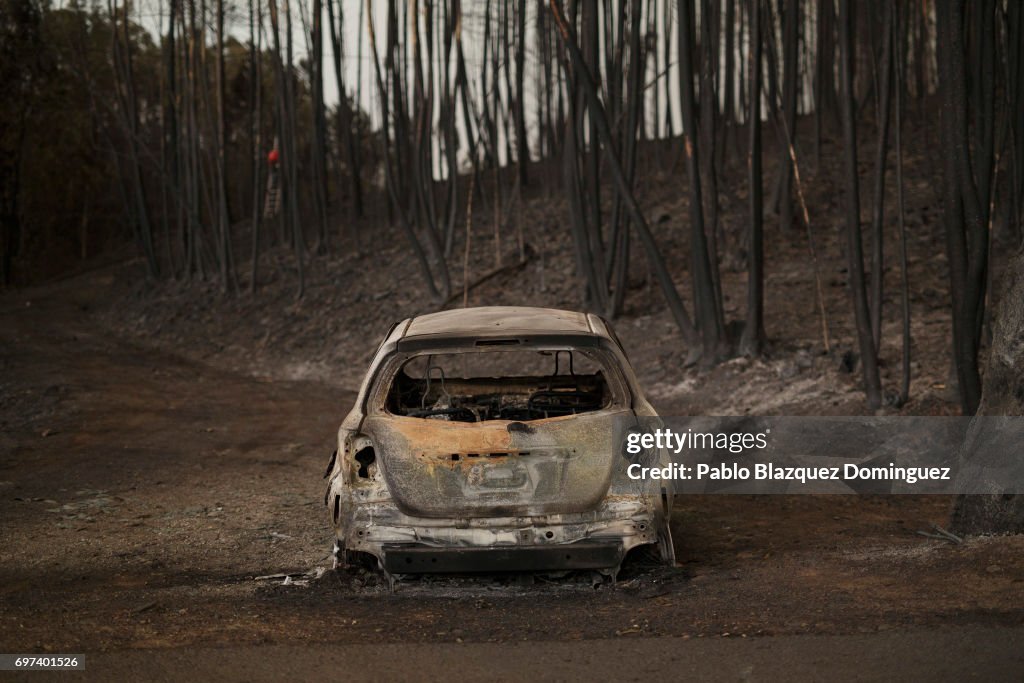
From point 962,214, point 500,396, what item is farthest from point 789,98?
point 500,396

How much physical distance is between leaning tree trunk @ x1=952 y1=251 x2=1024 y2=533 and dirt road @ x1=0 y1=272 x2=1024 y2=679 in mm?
202

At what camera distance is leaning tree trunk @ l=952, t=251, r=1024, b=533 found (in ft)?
18.0

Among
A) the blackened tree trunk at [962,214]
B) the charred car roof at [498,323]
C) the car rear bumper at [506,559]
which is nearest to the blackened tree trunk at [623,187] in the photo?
the blackened tree trunk at [962,214]

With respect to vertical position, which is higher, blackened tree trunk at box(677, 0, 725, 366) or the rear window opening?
blackened tree trunk at box(677, 0, 725, 366)

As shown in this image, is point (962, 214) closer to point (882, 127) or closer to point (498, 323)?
point (882, 127)

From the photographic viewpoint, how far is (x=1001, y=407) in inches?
222

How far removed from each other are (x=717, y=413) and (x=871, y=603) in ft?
20.2

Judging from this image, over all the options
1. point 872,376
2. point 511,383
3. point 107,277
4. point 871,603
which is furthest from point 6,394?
point 107,277

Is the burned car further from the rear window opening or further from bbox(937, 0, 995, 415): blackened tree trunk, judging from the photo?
bbox(937, 0, 995, 415): blackened tree trunk

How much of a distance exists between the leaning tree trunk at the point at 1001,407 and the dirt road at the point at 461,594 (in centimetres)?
20

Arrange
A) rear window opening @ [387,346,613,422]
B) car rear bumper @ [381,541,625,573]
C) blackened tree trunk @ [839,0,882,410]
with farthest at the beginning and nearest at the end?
blackened tree trunk @ [839,0,882,410], rear window opening @ [387,346,613,422], car rear bumper @ [381,541,625,573]

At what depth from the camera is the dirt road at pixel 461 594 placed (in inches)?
160

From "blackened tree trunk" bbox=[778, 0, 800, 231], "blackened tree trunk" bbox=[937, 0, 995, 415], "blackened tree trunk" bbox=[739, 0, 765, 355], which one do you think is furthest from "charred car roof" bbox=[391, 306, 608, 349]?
"blackened tree trunk" bbox=[778, 0, 800, 231]

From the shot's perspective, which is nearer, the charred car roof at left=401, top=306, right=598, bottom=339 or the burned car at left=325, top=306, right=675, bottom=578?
the burned car at left=325, top=306, right=675, bottom=578
